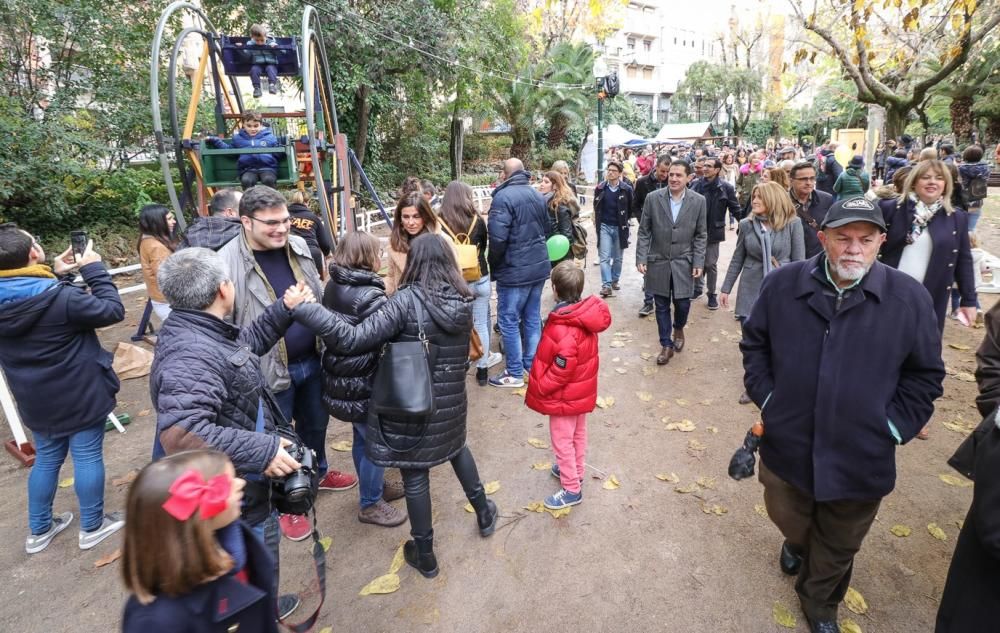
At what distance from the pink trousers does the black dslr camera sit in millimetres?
1592

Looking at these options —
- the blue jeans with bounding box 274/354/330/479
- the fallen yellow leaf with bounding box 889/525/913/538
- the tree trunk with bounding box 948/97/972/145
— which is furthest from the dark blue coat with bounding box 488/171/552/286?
the tree trunk with bounding box 948/97/972/145

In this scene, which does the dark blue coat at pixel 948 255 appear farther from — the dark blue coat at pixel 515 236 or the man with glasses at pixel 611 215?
the man with glasses at pixel 611 215

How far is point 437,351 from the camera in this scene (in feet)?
9.05

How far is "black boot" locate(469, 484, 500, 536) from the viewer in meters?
3.13

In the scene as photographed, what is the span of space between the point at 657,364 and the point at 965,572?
12.9 feet

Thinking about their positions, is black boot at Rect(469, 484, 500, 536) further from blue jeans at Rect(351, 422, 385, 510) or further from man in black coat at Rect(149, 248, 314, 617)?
man in black coat at Rect(149, 248, 314, 617)

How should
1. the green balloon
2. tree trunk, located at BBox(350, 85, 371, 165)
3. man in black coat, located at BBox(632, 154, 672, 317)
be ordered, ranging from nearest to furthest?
the green balloon → man in black coat, located at BBox(632, 154, 672, 317) → tree trunk, located at BBox(350, 85, 371, 165)

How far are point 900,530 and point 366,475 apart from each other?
315 centimetres

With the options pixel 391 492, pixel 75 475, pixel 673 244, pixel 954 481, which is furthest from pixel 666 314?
pixel 75 475

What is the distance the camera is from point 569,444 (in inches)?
135

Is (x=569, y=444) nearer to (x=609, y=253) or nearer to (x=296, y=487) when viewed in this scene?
(x=296, y=487)

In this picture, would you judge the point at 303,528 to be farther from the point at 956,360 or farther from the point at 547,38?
the point at 547,38

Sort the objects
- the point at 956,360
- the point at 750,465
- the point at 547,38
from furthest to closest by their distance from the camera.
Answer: the point at 547,38, the point at 956,360, the point at 750,465

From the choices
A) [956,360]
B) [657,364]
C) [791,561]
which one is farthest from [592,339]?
[956,360]
